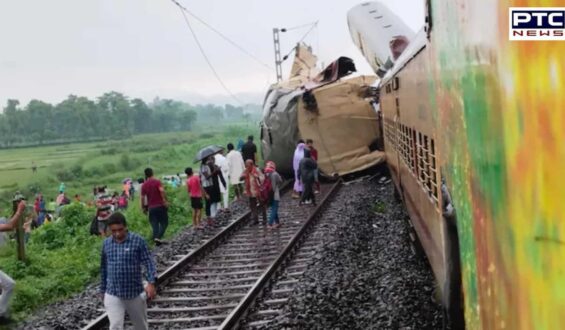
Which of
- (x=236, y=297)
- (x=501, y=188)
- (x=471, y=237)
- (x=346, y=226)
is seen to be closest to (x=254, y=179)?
(x=346, y=226)

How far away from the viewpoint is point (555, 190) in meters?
1.78

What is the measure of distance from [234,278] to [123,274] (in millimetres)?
4359

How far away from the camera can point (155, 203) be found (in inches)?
513

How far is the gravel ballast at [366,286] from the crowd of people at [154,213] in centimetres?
189

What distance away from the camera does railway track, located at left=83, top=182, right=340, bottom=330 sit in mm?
7953

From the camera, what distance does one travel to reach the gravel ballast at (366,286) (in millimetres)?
7297

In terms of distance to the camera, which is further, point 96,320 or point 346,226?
point 346,226

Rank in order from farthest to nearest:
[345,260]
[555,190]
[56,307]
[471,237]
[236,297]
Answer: [345,260] → [56,307] → [236,297] → [471,237] → [555,190]

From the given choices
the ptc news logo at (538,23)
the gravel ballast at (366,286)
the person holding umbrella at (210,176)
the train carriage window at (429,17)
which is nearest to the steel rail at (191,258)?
the person holding umbrella at (210,176)

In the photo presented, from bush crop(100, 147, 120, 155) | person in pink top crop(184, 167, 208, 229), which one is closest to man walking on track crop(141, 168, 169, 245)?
person in pink top crop(184, 167, 208, 229)

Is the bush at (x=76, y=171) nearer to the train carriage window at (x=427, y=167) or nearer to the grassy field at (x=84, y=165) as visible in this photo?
the grassy field at (x=84, y=165)

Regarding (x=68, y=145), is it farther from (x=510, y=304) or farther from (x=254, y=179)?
(x=510, y=304)

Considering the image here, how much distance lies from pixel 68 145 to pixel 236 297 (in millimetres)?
92887

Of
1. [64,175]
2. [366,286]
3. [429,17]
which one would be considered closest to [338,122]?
[366,286]
